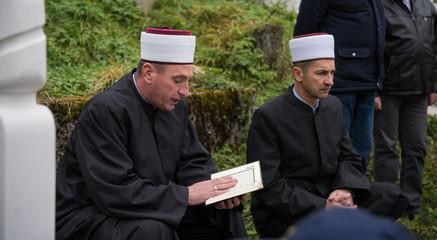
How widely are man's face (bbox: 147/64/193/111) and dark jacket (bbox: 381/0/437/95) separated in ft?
8.34

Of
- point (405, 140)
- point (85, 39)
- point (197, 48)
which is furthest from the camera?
point (197, 48)

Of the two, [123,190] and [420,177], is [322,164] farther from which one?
[420,177]

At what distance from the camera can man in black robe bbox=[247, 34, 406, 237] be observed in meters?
3.85

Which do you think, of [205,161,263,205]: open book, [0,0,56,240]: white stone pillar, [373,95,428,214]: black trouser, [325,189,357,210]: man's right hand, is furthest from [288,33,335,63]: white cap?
[0,0,56,240]: white stone pillar

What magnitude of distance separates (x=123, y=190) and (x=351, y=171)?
1.74 metres

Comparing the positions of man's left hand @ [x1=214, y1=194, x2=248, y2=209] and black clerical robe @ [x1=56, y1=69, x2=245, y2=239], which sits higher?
black clerical robe @ [x1=56, y1=69, x2=245, y2=239]

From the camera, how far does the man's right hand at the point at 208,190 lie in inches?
130

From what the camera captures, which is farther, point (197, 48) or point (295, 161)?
point (197, 48)

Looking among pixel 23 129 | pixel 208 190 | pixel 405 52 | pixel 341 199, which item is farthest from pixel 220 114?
pixel 23 129

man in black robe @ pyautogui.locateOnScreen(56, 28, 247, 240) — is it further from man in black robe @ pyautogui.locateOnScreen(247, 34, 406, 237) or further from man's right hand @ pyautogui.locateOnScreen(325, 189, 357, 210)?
man's right hand @ pyautogui.locateOnScreen(325, 189, 357, 210)

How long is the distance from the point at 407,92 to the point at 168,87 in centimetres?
276

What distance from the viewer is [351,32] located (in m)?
5.05

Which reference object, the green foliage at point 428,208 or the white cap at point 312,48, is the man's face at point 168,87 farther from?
the green foliage at point 428,208

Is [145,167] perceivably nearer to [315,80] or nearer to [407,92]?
[315,80]
